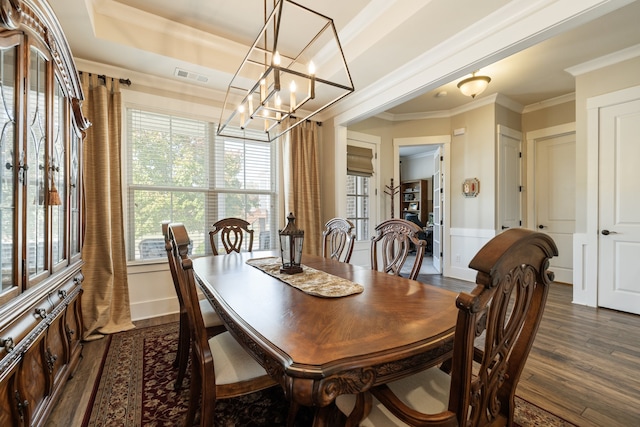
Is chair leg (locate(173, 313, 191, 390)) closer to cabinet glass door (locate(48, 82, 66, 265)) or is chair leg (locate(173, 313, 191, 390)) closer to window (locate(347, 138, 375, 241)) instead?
cabinet glass door (locate(48, 82, 66, 265))

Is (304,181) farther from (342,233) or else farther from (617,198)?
(617,198)

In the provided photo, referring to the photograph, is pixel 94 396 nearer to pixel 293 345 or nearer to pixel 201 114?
pixel 293 345

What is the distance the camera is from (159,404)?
1.64 meters

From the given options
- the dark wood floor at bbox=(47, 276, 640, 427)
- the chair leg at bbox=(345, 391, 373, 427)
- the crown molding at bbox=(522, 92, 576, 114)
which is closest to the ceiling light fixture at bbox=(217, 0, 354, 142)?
the chair leg at bbox=(345, 391, 373, 427)

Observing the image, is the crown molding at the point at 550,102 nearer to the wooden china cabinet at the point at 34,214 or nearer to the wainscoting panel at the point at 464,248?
the wainscoting panel at the point at 464,248

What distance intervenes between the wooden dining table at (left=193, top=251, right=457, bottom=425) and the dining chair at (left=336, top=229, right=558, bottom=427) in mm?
137

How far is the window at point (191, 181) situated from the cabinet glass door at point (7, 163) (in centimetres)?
190

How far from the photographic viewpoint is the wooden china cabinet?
1.12 meters

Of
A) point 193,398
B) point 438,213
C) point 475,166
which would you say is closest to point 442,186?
point 438,213

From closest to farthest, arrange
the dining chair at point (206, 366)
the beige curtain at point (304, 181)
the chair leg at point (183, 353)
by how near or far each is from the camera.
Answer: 1. the dining chair at point (206, 366)
2. the chair leg at point (183, 353)
3. the beige curtain at point (304, 181)

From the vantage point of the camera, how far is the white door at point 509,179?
13.9 ft

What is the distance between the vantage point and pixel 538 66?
131 inches

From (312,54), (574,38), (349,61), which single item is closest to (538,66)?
(574,38)

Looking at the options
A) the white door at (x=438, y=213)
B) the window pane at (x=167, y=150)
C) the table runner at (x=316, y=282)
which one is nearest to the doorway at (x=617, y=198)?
the white door at (x=438, y=213)
